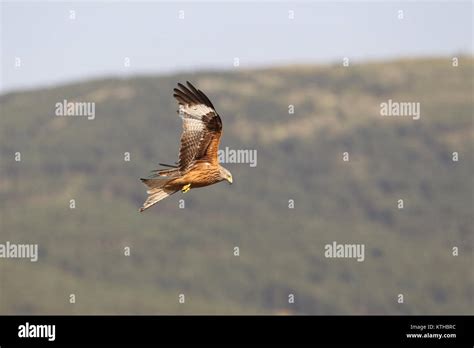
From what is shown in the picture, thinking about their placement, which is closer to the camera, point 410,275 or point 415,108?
point 410,275

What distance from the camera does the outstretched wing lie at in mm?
19656

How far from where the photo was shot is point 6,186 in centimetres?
12650

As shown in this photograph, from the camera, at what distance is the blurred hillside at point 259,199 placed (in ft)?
356

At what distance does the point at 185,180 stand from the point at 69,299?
267 ft

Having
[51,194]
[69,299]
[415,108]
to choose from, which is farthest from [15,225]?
[415,108]

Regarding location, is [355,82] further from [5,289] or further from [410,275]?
[5,289]
